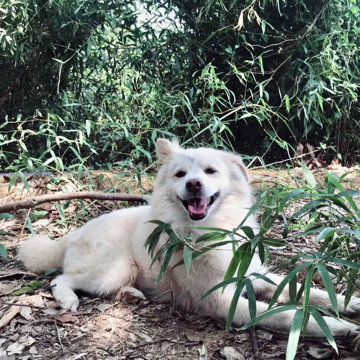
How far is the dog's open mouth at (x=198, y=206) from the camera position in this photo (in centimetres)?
232

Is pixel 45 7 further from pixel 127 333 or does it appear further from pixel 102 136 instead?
pixel 127 333

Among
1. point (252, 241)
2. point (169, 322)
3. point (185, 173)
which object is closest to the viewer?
point (252, 241)

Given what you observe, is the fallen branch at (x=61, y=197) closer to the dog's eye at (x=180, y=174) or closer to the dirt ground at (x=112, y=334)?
the dirt ground at (x=112, y=334)

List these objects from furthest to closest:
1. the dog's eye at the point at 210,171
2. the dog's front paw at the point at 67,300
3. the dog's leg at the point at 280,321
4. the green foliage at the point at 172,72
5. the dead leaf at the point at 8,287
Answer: the green foliage at the point at 172,72
the dog's eye at the point at 210,171
the dead leaf at the point at 8,287
the dog's front paw at the point at 67,300
the dog's leg at the point at 280,321

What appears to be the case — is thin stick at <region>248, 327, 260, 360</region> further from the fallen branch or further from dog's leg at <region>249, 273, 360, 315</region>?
the fallen branch

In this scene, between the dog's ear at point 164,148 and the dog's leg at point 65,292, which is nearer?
the dog's leg at point 65,292

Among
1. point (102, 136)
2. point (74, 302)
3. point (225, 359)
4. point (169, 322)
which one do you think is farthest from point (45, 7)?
point (225, 359)

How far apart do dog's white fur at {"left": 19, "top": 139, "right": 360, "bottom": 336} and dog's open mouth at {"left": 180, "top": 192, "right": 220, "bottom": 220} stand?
0.05 m

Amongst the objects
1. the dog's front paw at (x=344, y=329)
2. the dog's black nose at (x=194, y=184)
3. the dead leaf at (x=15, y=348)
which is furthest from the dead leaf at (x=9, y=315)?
the dog's front paw at (x=344, y=329)

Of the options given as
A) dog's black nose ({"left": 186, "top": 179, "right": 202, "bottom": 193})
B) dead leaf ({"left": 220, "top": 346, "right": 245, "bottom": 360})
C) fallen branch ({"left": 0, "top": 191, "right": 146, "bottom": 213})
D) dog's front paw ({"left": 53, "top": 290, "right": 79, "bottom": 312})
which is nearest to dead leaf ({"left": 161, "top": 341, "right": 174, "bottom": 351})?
dead leaf ({"left": 220, "top": 346, "right": 245, "bottom": 360})

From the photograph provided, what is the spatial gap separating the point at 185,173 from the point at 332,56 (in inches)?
130

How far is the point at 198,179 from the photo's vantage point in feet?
7.53

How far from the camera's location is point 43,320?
208cm

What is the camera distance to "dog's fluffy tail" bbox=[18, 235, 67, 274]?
2725 mm
